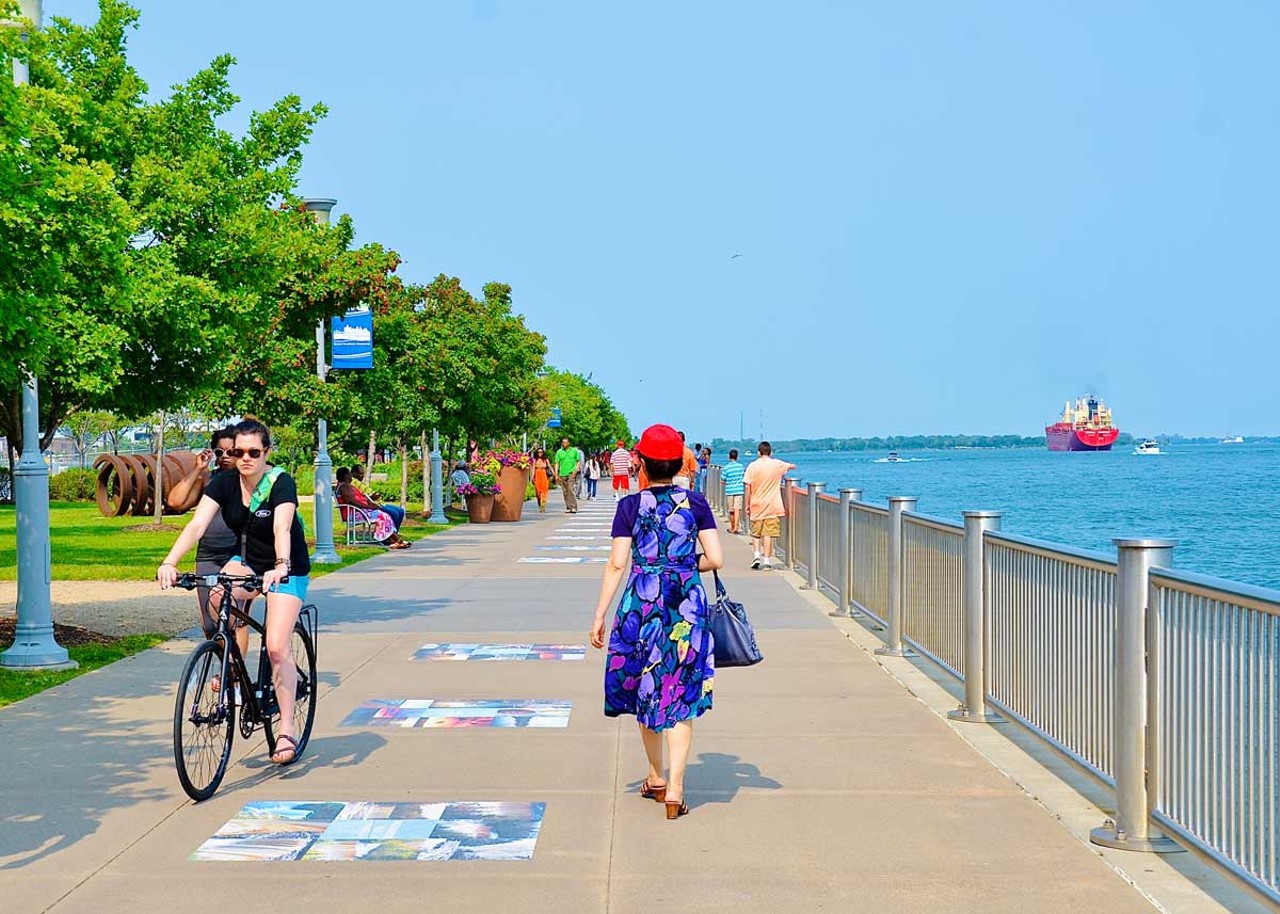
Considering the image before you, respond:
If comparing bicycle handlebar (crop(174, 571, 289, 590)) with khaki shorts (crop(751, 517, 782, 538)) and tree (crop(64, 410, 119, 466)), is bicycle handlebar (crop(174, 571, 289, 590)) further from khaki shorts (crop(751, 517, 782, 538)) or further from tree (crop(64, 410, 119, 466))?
tree (crop(64, 410, 119, 466))

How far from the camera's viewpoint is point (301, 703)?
8367 millimetres

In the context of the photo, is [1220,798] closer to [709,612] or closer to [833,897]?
[833,897]

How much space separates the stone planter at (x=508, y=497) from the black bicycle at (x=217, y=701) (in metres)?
27.5

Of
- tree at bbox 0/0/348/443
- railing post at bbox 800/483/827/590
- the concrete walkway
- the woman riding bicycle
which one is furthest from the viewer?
railing post at bbox 800/483/827/590

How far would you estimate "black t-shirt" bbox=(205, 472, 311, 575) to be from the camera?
767cm

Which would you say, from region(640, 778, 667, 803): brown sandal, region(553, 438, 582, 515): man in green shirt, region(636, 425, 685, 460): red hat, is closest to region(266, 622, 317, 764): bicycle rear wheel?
region(640, 778, 667, 803): brown sandal

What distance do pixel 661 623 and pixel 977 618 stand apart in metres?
2.88

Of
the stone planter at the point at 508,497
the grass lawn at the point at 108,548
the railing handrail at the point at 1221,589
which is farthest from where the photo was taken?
the stone planter at the point at 508,497

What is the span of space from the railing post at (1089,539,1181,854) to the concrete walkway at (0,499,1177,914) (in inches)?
9.0

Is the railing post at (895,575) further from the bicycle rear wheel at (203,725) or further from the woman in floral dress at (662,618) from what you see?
the bicycle rear wheel at (203,725)

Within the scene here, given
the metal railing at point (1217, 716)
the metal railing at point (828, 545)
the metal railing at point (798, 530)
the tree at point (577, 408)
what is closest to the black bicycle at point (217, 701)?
the metal railing at point (1217, 716)

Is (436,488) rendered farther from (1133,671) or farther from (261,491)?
(1133,671)

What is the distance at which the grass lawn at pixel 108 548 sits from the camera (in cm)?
2073

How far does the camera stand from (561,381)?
11500cm
